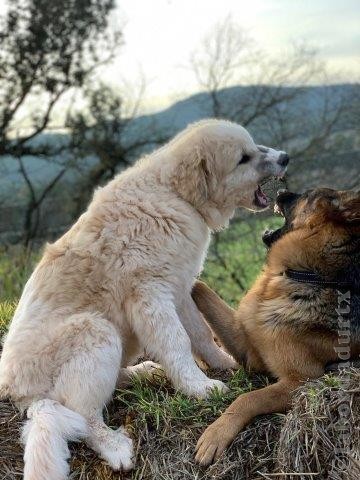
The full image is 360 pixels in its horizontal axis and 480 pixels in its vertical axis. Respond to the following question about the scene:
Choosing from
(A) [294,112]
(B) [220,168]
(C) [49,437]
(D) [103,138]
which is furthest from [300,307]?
(D) [103,138]

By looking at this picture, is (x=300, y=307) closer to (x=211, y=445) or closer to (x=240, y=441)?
(x=240, y=441)

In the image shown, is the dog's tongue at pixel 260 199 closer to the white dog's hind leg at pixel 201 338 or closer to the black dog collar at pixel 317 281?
the black dog collar at pixel 317 281

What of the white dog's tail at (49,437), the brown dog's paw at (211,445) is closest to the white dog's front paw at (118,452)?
the white dog's tail at (49,437)

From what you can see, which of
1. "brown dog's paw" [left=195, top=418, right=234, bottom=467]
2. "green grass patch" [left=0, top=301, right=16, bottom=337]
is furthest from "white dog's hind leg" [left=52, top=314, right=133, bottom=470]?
"green grass patch" [left=0, top=301, right=16, bottom=337]

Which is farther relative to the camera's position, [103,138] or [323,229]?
[103,138]

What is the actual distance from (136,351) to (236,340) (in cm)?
73

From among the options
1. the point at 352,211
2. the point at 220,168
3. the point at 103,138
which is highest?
the point at 220,168

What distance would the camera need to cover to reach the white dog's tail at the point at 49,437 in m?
3.75

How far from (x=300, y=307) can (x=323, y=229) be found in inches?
21.6

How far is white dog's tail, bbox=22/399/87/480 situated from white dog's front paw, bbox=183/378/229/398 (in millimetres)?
717

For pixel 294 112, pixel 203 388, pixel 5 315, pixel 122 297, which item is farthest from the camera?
pixel 294 112

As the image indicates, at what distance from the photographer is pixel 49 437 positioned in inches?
153

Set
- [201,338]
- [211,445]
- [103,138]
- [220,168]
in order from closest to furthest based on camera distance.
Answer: [211,445] → [201,338] → [220,168] → [103,138]

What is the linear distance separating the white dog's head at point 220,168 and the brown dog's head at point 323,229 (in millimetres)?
495
